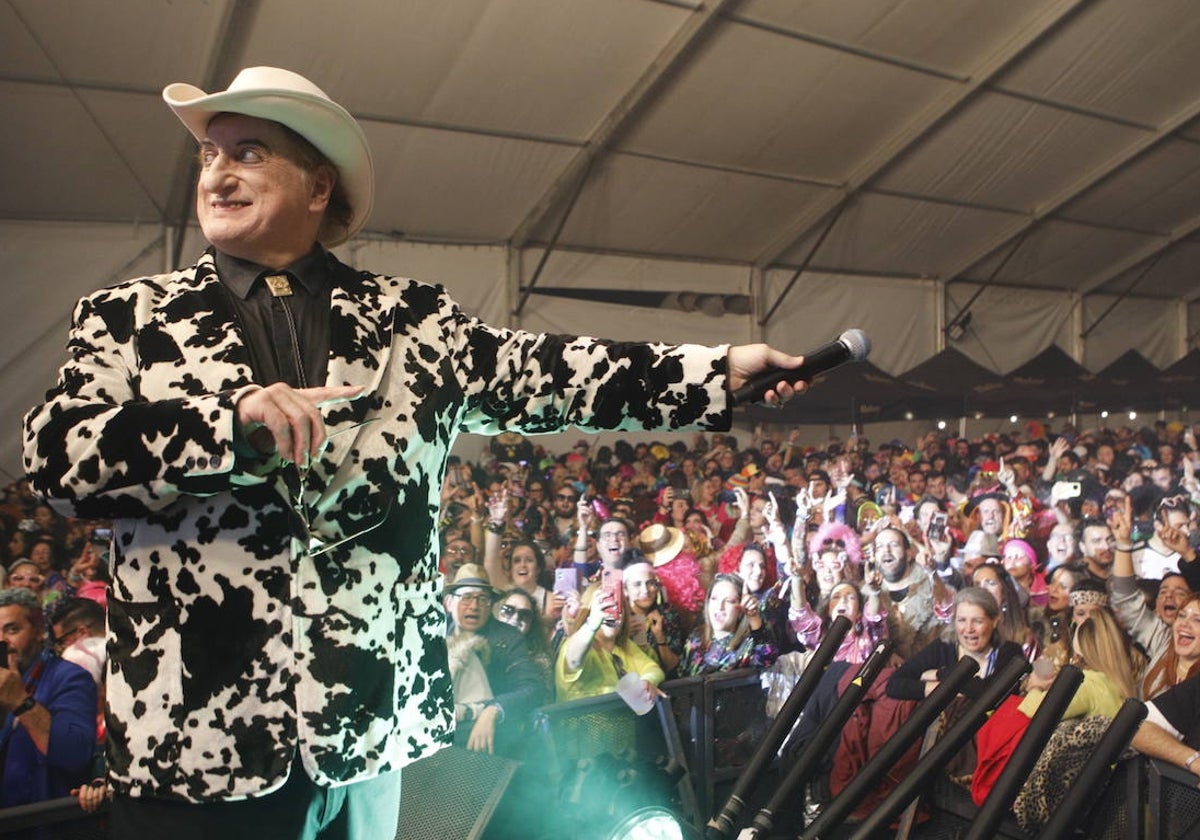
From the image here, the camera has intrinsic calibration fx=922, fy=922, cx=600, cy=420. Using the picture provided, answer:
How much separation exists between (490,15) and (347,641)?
5718 mm

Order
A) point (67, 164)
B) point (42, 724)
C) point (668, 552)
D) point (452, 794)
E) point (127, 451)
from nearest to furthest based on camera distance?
point (127, 451) < point (452, 794) < point (42, 724) < point (668, 552) < point (67, 164)

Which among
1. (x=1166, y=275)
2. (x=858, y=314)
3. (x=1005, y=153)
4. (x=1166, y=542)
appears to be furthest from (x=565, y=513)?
(x=1166, y=275)

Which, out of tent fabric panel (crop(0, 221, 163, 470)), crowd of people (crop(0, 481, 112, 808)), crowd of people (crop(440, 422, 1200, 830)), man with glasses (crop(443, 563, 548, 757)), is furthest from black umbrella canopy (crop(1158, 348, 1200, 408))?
tent fabric panel (crop(0, 221, 163, 470))

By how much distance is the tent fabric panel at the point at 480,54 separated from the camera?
226 inches

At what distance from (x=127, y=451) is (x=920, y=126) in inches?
332

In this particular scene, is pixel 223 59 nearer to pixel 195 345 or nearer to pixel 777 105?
pixel 777 105

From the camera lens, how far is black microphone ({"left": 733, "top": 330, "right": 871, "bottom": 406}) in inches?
44.5

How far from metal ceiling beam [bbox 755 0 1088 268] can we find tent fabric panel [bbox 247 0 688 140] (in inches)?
111

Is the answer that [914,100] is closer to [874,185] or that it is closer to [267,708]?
[874,185]

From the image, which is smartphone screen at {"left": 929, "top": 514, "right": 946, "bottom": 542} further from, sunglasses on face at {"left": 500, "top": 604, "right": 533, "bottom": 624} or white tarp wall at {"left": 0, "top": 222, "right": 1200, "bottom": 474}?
white tarp wall at {"left": 0, "top": 222, "right": 1200, "bottom": 474}

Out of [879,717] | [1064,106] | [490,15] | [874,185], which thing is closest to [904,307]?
[874,185]

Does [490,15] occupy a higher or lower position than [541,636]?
Answer: higher

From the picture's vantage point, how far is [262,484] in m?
0.96

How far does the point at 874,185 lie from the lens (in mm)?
9016
